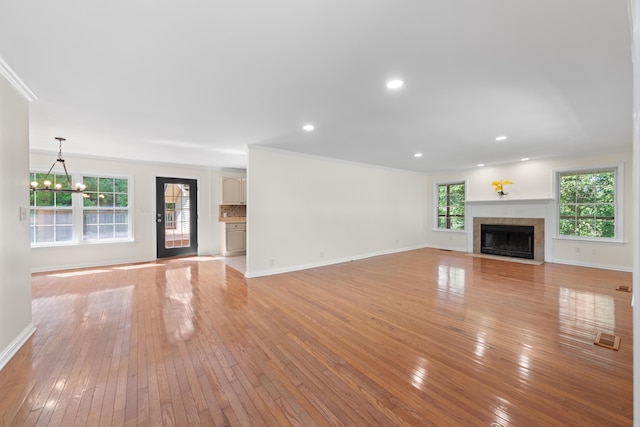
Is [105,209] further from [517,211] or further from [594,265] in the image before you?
[594,265]

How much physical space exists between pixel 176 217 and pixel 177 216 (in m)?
0.04

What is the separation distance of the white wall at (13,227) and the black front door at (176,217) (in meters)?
4.01

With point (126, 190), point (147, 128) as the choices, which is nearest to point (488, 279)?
point (147, 128)

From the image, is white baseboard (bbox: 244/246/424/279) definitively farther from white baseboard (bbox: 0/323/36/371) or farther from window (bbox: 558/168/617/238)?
window (bbox: 558/168/617/238)

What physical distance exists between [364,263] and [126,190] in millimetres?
5838

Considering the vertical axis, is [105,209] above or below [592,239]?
above

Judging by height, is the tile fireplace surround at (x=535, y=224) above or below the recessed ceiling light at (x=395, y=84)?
below

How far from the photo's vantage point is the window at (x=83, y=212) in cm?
520

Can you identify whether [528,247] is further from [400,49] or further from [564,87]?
[400,49]

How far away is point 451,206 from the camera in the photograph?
8.04 metres

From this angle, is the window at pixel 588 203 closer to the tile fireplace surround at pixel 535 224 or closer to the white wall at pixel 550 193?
the white wall at pixel 550 193

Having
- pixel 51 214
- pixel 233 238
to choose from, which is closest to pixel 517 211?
pixel 233 238

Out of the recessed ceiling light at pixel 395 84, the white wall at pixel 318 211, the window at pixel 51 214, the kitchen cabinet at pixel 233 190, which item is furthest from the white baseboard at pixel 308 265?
the window at pixel 51 214

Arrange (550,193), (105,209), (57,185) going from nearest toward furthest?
(57,185) < (105,209) < (550,193)
